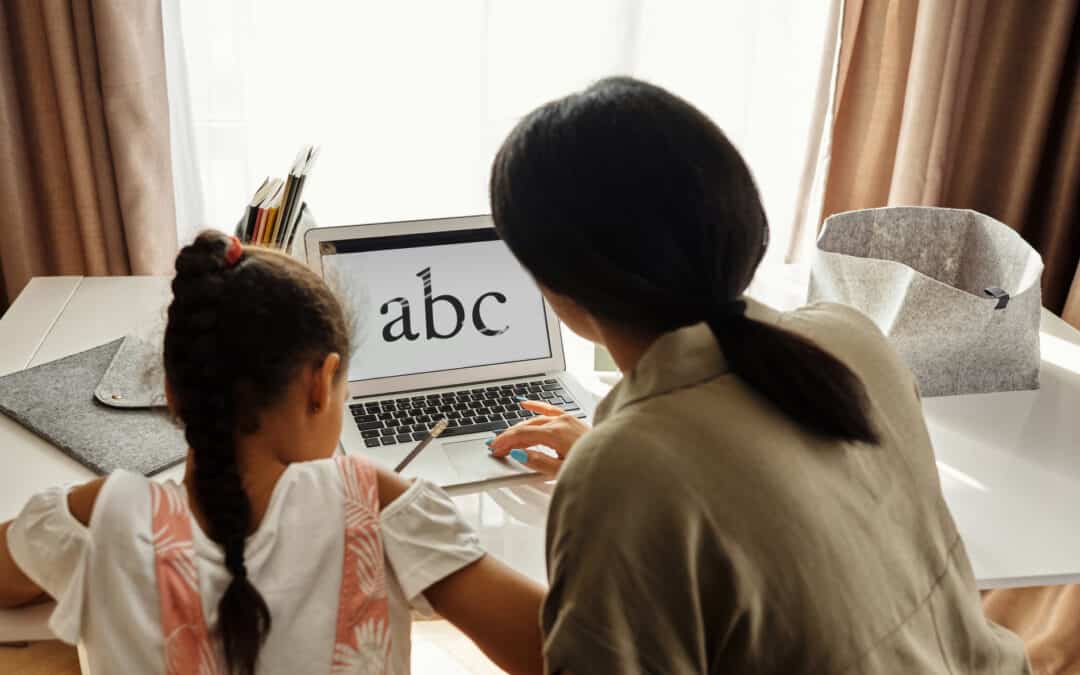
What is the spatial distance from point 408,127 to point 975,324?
3.90 feet

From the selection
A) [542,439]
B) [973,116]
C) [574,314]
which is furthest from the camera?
[973,116]

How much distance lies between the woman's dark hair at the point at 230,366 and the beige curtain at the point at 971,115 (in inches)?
58.5

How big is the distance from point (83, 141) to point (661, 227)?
146cm

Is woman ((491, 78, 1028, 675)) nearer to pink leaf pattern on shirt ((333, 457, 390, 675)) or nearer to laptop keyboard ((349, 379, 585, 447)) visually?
pink leaf pattern on shirt ((333, 457, 390, 675))

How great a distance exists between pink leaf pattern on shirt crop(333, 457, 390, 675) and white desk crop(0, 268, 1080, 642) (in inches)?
7.7

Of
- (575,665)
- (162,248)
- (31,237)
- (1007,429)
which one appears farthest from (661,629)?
(31,237)

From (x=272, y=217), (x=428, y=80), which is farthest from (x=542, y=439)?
(x=428, y=80)

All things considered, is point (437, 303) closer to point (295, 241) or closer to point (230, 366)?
point (295, 241)

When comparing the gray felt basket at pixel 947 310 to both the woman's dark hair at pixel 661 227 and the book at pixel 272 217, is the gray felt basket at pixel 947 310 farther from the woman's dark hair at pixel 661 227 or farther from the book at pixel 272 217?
the book at pixel 272 217

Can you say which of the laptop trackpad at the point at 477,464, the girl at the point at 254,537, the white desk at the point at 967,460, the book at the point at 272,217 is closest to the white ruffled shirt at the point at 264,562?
the girl at the point at 254,537

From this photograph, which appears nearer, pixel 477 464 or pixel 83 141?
pixel 477 464

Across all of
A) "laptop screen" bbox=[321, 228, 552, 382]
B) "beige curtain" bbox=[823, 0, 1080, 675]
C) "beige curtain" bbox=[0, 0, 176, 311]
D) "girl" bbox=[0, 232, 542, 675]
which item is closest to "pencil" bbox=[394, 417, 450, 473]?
"laptop screen" bbox=[321, 228, 552, 382]

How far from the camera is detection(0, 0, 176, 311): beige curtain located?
5.82ft

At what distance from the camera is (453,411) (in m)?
1.36
